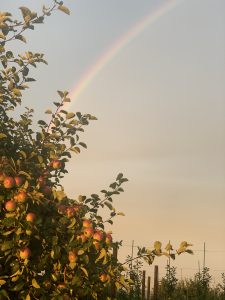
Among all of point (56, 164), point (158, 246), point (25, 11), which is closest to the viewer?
point (158, 246)

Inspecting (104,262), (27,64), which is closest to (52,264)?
(104,262)

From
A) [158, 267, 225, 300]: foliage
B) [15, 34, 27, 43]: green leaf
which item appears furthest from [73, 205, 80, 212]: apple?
[158, 267, 225, 300]: foliage

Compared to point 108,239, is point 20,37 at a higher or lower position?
higher

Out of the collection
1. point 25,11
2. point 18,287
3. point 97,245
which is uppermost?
point 25,11

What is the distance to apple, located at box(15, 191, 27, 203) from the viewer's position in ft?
11.1

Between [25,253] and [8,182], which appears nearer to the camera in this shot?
[25,253]

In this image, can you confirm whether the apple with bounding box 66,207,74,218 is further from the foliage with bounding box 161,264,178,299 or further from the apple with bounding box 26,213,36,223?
the foliage with bounding box 161,264,178,299

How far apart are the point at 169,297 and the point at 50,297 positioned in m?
17.1

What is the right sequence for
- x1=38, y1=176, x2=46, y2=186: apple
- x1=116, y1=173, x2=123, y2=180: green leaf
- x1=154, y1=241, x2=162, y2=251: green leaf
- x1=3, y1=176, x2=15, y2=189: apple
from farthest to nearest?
x1=116, y1=173, x2=123, y2=180: green leaf < x1=38, y1=176, x2=46, y2=186: apple < x1=154, y1=241, x2=162, y2=251: green leaf < x1=3, y1=176, x2=15, y2=189: apple

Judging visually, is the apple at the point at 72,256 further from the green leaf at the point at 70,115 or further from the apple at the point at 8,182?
the green leaf at the point at 70,115

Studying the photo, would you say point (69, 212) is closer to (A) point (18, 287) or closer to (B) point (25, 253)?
(B) point (25, 253)

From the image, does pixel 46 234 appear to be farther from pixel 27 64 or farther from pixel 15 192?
pixel 27 64

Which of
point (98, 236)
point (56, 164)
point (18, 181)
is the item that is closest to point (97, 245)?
point (98, 236)

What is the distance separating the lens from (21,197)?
338cm
